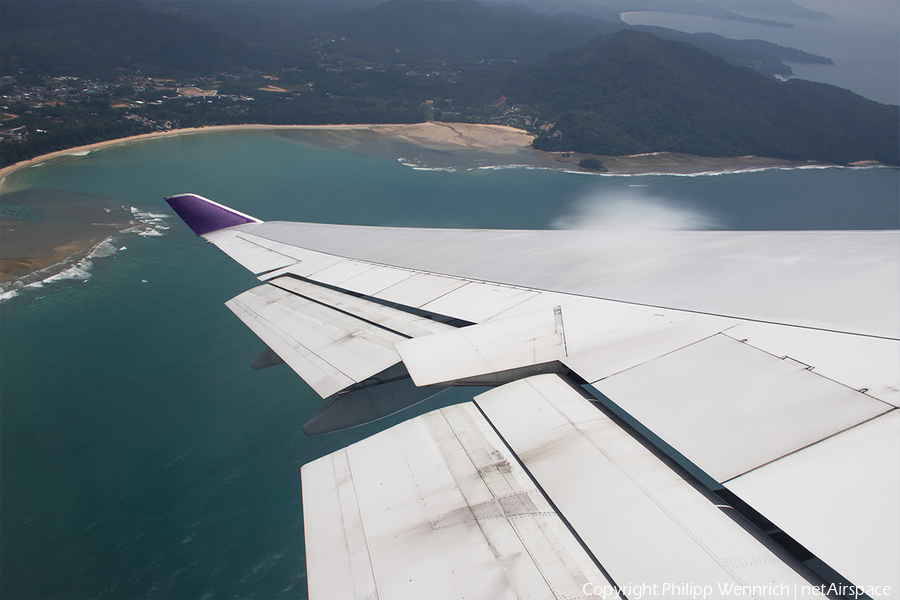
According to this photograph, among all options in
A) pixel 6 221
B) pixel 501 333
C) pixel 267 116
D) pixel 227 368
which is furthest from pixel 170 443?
pixel 267 116

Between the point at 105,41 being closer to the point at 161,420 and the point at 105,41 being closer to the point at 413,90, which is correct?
the point at 413,90

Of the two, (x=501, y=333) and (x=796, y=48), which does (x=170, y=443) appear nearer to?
(x=501, y=333)

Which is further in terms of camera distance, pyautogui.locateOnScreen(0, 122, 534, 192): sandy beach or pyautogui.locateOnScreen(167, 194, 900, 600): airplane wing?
pyautogui.locateOnScreen(0, 122, 534, 192): sandy beach

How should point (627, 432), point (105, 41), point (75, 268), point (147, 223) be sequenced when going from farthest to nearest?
point (105, 41)
point (147, 223)
point (75, 268)
point (627, 432)

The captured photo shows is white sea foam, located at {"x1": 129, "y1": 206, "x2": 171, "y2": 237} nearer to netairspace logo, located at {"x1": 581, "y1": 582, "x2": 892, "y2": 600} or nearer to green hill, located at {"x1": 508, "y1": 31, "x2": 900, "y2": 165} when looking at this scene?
netairspace logo, located at {"x1": 581, "y1": 582, "x2": 892, "y2": 600}

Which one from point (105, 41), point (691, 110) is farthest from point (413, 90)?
point (105, 41)

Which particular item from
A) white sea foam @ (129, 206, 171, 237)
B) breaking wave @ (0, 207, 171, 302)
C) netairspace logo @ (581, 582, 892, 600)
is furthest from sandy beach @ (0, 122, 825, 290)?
netairspace logo @ (581, 582, 892, 600)

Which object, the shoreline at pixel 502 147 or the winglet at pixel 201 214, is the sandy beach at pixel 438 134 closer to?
the shoreline at pixel 502 147
